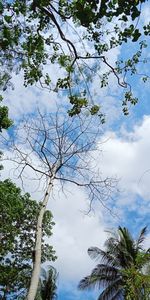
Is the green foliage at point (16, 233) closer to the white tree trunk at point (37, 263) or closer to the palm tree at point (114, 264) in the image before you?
the palm tree at point (114, 264)

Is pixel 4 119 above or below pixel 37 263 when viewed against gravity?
above

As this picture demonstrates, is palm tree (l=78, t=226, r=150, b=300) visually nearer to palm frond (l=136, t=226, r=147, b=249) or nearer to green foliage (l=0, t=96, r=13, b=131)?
palm frond (l=136, t=226, r=147, b=249)

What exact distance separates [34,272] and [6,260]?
15.9 metres

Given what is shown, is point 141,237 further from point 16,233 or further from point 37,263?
point 37,263

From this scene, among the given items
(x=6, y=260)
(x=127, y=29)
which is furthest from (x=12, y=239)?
(x=127, y=29)

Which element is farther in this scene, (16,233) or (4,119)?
(16,233)

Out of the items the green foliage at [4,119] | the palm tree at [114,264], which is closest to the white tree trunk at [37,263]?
the green foliage at [4,119]

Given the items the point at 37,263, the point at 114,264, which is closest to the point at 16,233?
the point at 114,264

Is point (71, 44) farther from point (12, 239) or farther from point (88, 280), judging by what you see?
point (88, 280)

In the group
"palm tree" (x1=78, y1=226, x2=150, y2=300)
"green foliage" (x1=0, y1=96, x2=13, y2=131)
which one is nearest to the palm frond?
"palm tree" (x1=78, y1=226, x2=150, y2=300)

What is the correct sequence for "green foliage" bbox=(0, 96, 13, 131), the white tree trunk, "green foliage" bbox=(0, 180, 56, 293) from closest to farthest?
the white tree trunk < "green foliage" bbox=(0, 96, 13, 131) < "green foliage" bbox=(0, 180, 56, 293)

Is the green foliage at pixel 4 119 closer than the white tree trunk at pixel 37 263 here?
No

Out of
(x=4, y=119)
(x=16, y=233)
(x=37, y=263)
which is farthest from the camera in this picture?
(x=16, y=233)

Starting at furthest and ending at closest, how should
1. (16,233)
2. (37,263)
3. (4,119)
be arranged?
(16,233) < (4,119) < (37,263)
